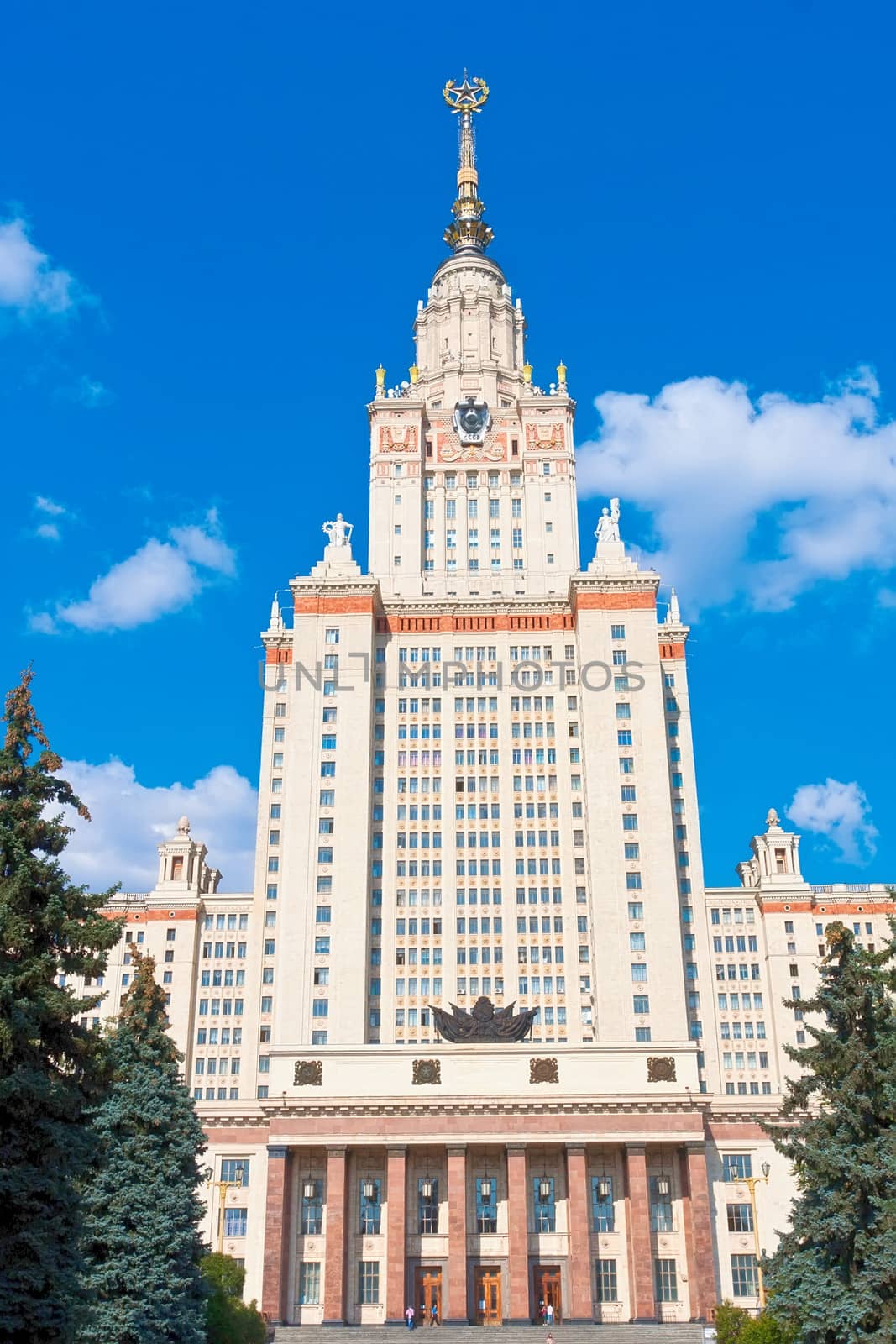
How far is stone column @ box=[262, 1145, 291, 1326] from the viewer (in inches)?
2596

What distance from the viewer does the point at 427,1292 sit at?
6875cm

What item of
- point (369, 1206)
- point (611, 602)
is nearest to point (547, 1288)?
point (369, 1206)

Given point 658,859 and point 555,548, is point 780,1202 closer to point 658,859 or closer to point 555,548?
point 658,859

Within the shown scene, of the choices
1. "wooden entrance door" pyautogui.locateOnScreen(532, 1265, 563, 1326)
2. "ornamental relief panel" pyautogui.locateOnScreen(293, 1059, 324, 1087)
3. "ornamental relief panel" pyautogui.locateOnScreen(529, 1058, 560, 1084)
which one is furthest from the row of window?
"ornamental relief panel" pyautogui.locateOnScreen(529, 1058, 560, 1084)

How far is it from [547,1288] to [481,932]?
23.1 meters

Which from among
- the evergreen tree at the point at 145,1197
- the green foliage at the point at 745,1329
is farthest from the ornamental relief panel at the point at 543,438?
the evergreen tree at the point at 145,1197

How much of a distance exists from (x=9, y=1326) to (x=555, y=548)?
7539 cm

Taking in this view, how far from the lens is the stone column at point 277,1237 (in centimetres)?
6594

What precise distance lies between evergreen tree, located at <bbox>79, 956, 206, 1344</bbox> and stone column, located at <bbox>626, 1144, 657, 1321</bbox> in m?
27.5

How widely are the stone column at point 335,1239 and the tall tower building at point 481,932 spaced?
14 centimetres

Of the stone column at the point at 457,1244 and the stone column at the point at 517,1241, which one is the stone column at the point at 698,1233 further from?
the stone column at the point at 457,1244

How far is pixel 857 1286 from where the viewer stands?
36.8m

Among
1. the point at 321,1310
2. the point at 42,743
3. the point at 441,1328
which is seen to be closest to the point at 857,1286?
the point at 42,743

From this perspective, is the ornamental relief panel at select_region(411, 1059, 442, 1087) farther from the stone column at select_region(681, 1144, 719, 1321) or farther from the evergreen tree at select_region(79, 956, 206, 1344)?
the evergreen tree at select_region(79, 956, 206, 1344)
